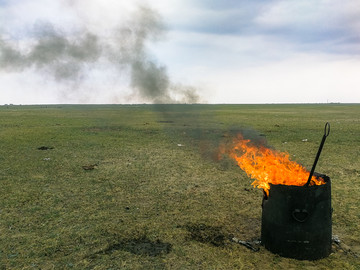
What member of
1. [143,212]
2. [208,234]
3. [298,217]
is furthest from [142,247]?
[298,217]

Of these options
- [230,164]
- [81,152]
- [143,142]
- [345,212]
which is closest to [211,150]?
[230,164]

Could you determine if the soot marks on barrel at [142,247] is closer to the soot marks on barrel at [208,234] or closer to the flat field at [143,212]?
the flat field at [143,212]

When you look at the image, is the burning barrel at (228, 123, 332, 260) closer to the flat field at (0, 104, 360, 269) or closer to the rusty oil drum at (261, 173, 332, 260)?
the rusty oil drum at (261, 173, 332, 260)

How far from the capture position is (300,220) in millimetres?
5188

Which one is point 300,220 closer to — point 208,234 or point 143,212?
point 208,234

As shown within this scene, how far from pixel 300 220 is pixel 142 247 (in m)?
3.13

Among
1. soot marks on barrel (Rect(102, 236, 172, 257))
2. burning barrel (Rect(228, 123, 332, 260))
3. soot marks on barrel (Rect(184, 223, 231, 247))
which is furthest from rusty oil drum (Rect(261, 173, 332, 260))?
soot marks on barrel (Rect(102, 236, 172, 257))

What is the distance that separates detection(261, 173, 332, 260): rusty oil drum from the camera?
16.9 feet

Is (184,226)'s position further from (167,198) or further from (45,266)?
(45,266)

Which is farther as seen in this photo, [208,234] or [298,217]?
[208,234]

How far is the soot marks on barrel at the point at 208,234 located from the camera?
20.4 feet

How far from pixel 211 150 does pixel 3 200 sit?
11.3 metres

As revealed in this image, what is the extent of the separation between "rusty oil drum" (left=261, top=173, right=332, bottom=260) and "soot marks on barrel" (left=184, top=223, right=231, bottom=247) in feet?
3.61

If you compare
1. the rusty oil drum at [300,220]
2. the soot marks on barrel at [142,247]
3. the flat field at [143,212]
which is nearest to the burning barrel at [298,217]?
the rusty oil drum at [300,220]
